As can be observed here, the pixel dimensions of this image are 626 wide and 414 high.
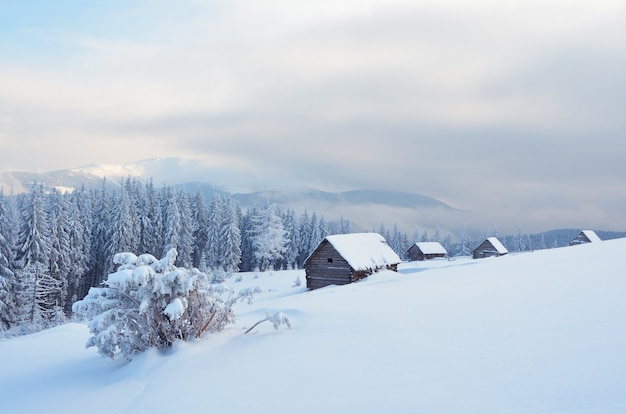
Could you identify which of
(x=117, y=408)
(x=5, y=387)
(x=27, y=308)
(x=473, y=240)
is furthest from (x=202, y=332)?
(x=473, y=240)

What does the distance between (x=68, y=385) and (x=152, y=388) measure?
232 cm

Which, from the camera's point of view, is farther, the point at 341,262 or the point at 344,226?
the point at 344,226

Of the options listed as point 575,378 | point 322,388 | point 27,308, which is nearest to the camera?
point 575,378

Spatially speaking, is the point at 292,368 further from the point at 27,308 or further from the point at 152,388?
the point at 27,308

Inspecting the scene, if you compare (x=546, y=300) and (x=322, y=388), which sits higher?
(x=546, y=300)

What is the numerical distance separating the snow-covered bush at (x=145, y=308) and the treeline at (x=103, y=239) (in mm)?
27850

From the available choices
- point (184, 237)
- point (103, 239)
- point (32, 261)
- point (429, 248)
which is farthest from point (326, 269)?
point (429, 248)

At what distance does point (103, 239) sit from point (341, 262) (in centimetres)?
3667

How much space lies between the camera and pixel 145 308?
27.4ft

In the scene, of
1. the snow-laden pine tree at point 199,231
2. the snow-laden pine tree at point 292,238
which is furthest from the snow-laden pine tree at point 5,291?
the snow-laden pine tree at point 292,238

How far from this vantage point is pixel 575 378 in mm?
4426

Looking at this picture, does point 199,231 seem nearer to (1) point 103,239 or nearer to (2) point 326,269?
(1) point 103,239

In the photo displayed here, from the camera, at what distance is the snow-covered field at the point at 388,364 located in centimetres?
450

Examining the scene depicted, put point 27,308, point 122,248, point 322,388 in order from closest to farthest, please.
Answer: point 322,388
point 27,308
point 122,248
